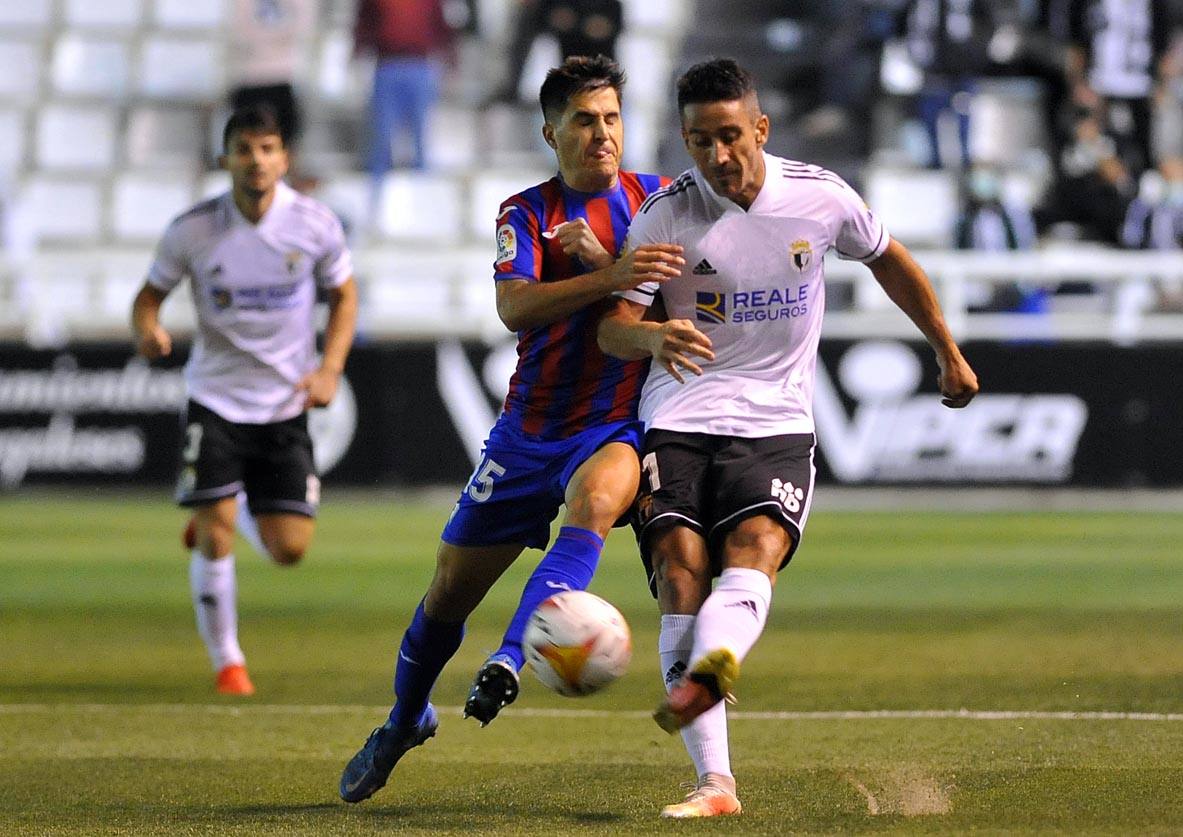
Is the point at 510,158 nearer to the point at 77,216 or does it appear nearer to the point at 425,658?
the point at 77,216

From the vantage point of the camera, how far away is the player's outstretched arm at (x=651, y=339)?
17.5 feet

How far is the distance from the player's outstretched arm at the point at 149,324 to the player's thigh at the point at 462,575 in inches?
116

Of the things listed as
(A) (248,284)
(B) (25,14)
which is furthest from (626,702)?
(B) (25,14)

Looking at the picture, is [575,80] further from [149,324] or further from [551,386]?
[149,324]

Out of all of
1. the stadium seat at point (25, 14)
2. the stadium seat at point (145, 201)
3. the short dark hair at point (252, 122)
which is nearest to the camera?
the short dark hair at point (252, 122)

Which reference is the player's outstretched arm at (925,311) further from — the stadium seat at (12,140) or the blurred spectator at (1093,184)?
the stadium seat at (12,140)

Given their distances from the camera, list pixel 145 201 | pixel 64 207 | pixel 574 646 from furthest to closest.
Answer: pixel 64 207 → pixel 145 201 → pixel 574 646

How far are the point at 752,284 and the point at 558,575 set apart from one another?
39.4 inches

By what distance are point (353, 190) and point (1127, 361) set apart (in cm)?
798

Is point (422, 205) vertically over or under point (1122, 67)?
under

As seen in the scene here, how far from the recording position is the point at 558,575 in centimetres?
541

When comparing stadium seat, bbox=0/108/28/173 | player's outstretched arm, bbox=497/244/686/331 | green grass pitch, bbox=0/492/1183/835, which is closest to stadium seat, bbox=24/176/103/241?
stadium seat, bbox=0/108/28/173

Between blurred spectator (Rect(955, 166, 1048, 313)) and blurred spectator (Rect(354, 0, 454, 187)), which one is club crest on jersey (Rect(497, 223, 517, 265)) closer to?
blurred spectator (Rect(955, 166, 1048, 313))

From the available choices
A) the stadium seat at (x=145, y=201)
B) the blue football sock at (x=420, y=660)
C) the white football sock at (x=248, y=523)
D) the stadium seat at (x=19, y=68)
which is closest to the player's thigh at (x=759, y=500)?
the blue football sock at (x=420, y=660)
